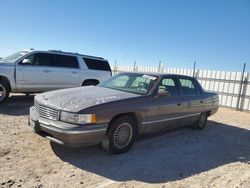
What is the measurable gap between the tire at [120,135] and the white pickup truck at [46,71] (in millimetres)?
5353

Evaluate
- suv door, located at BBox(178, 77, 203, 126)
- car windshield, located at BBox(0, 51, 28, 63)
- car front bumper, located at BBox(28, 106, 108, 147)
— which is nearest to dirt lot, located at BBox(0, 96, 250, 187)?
car front bumper, located at BBox(28, 106, 108, 147)

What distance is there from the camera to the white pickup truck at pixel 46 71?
8.61m

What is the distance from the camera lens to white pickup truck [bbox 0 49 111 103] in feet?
28.3

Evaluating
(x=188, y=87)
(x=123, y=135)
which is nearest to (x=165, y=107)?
(x=123, y=135)

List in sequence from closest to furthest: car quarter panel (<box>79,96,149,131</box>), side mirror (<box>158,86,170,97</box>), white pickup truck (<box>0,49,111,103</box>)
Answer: car quarter panel (<box>79,96,149,131</box>)
side mirror (<box>158,86,170,97</box>)
white pickup truck (<box>0,49,111,103</box>)

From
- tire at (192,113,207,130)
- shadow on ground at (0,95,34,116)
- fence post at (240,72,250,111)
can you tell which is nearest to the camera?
tire at (192,113,207,130)

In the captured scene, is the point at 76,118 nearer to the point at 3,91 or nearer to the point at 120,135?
the point at 120,135

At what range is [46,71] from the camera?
371 inches

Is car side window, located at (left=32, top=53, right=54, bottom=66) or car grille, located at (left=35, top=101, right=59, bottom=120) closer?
car grille, located at (left=35, top=101, right=59, bottom=120)

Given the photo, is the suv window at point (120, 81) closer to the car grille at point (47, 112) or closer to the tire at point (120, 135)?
the tire at point (120, 135)

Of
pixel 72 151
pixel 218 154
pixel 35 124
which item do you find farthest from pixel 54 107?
pixel 218 154

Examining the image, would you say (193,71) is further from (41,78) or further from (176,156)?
(176,156)

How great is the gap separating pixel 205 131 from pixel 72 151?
14.0 ft

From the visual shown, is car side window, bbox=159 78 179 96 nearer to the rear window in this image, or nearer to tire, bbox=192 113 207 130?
tire, bbox=192 113 207 130
